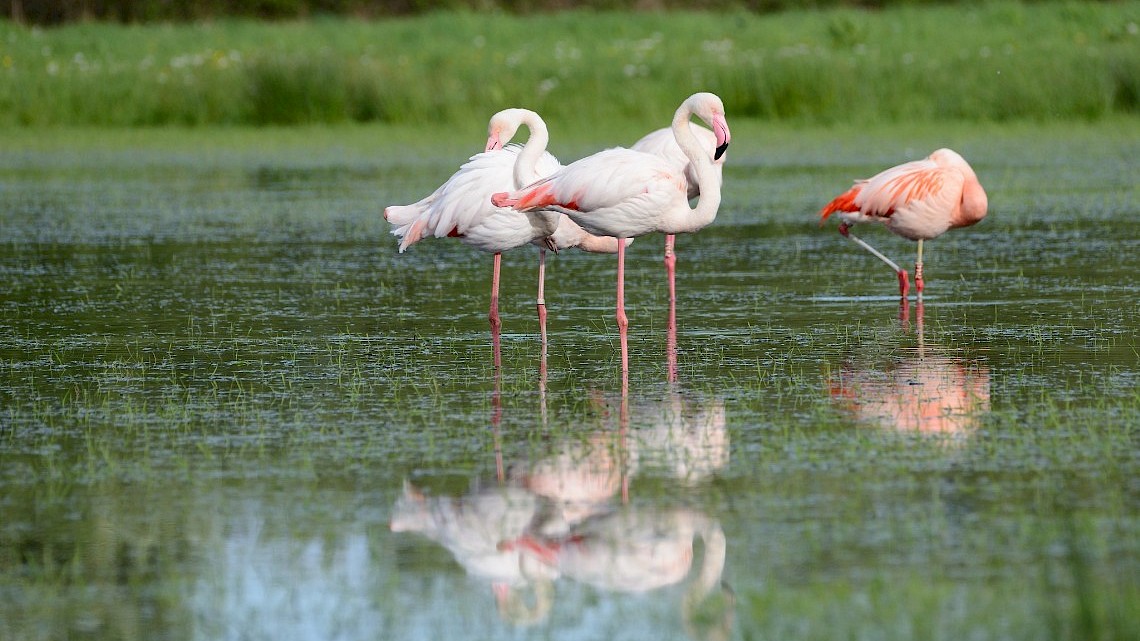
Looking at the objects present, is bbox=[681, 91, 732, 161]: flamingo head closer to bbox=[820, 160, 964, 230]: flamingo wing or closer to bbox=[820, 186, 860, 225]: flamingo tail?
bbox=[820, 160, 964, 230]: flamingo wing

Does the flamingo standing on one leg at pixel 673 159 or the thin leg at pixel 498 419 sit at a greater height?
the flamingo standing on one leg at pixel 673 159

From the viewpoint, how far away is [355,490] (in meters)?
5.59

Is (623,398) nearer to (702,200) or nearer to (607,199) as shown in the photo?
(607,199)

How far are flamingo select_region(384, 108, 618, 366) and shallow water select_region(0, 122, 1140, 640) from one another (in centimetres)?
45

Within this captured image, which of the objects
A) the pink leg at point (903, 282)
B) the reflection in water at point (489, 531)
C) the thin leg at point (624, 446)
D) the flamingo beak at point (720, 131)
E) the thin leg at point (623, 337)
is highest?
the flamingo beak at point (720, 131)

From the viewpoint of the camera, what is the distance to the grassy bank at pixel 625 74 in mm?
23375

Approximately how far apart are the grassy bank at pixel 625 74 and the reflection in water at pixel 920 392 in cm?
1594

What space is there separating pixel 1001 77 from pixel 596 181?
52.7 ft

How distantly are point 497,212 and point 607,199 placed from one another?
792mm

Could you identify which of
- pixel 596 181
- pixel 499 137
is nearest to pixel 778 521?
pixel 596 181

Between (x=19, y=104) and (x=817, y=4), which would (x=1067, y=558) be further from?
(x=817, y=4)

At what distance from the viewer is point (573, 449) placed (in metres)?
6.09

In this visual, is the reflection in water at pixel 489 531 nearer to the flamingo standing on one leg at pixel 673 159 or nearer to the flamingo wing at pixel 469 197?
the flamingo wing at pixel 469 197

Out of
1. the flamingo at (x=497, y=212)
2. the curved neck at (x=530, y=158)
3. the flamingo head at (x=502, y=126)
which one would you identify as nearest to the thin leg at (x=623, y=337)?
the flamingo at (x=497, y=212)
